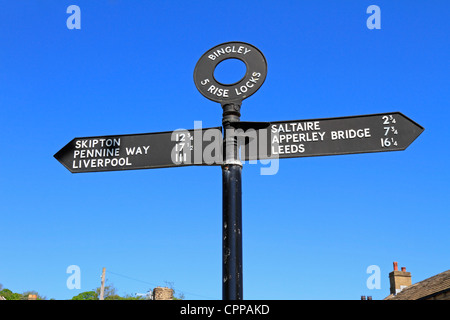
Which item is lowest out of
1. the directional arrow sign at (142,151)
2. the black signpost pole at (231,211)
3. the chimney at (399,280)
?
the black signpost pole at (231,211)

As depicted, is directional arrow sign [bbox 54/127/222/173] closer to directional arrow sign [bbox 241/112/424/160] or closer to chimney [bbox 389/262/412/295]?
directional arrow sign [bbox 241/112/424/160]

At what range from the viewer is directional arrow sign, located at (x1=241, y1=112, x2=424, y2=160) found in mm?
3857

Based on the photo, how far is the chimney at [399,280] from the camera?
22.7 metres

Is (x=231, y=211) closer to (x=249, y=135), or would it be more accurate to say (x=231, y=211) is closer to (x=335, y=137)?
(x=249, y=135)

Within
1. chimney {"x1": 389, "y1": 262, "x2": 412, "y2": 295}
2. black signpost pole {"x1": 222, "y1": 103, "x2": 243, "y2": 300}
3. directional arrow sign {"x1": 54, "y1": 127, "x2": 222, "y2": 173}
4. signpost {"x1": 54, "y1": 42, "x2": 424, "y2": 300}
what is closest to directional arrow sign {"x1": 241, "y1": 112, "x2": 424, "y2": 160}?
signpost {"x1": 54, "y1": 42, "x2": 424, "y2": 300}

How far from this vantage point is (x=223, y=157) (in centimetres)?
381

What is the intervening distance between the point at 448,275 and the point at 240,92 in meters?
14.8

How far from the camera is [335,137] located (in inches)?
155

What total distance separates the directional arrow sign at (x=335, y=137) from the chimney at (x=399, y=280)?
806 inches

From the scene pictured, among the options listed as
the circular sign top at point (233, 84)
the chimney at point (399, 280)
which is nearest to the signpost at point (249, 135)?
the circular sign top at point (233, 84)

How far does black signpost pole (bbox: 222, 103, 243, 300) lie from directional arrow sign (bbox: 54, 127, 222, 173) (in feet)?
0.34

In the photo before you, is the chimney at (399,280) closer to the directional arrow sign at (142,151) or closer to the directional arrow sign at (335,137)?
the directional arrow sign at (335,137)
